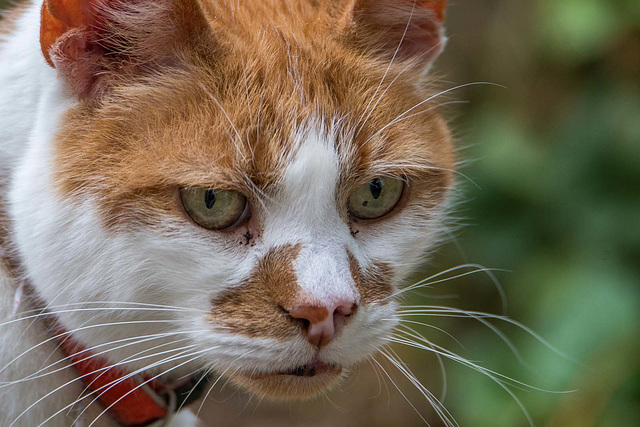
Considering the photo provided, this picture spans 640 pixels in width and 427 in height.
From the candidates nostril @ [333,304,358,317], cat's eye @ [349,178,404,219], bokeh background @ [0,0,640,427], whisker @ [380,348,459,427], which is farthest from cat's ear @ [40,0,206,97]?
bokeh background @ [0,0,640,427]

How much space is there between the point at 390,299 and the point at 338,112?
321 millimetres

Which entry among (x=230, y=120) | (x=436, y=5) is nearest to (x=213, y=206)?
(x=230, y=120)

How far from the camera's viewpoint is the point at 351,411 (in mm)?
2869

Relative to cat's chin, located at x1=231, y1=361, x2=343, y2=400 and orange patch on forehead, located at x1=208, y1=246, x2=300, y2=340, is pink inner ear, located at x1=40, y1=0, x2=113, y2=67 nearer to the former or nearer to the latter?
orange patch on forehead, located at x1=208, y1=246, x2=300, y2=340

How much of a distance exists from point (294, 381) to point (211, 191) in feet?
1.08

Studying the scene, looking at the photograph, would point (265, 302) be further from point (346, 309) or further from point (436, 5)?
point (436, 5)

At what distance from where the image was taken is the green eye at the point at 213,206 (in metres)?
1.07

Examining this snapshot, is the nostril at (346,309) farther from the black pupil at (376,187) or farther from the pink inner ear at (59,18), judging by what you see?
the pink inner ear at (59,18)

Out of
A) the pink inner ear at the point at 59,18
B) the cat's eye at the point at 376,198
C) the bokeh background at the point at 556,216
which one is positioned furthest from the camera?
the bokeh background at the point at 556,216

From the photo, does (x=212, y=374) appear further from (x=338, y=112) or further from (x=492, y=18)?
(x=492, y=18)

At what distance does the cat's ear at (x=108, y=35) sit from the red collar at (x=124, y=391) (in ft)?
1.42

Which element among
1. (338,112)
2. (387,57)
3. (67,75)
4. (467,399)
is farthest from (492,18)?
(67,75)

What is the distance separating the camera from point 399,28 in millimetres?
1334

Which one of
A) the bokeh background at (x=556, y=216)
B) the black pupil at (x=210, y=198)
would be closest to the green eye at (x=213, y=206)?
the black pupil at (x=210, y=198)
